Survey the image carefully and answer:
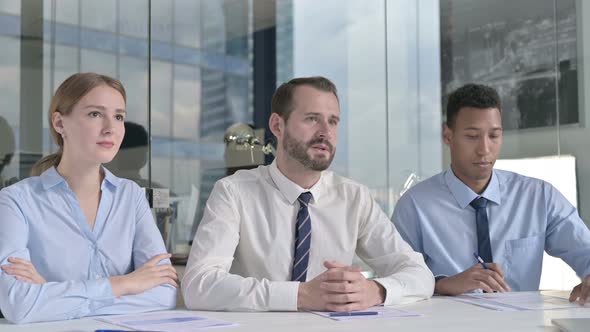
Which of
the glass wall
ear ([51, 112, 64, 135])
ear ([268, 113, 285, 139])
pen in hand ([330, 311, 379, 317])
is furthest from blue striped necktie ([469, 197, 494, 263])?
the glass wall

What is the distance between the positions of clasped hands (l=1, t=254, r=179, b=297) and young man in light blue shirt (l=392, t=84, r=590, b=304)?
1.08m

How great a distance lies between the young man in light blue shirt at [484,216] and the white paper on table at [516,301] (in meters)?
0.43

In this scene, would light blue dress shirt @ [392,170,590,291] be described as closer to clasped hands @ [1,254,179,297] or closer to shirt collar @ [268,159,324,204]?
shirt collar @ [268,159,324,204]

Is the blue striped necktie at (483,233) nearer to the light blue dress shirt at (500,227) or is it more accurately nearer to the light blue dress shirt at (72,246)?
the light blue dress shirt at (500,227)

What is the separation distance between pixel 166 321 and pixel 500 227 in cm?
157

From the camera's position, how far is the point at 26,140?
3979 millimetres

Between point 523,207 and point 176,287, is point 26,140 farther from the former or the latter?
point 523,207

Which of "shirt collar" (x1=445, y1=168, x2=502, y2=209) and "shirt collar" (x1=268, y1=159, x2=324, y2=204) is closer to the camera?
"shirt collar" (x1=268, y1=159, x2=324, y2=204)

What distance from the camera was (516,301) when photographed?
81.4 inches

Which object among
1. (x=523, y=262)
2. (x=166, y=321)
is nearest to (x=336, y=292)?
(x=166, y=321)

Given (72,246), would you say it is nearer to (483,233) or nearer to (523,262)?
(483,233)

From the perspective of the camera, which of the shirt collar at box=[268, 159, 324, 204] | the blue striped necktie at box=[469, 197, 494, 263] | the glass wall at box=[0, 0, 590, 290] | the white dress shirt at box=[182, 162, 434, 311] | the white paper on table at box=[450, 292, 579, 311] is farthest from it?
the glass wall at box=[0, 0, 590, 290]

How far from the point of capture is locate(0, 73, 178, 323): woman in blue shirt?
192cm

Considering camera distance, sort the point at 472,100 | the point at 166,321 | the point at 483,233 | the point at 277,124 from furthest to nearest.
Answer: the point at 472,100, the point at 483,233, the point at 277,124, the point at 166,321
